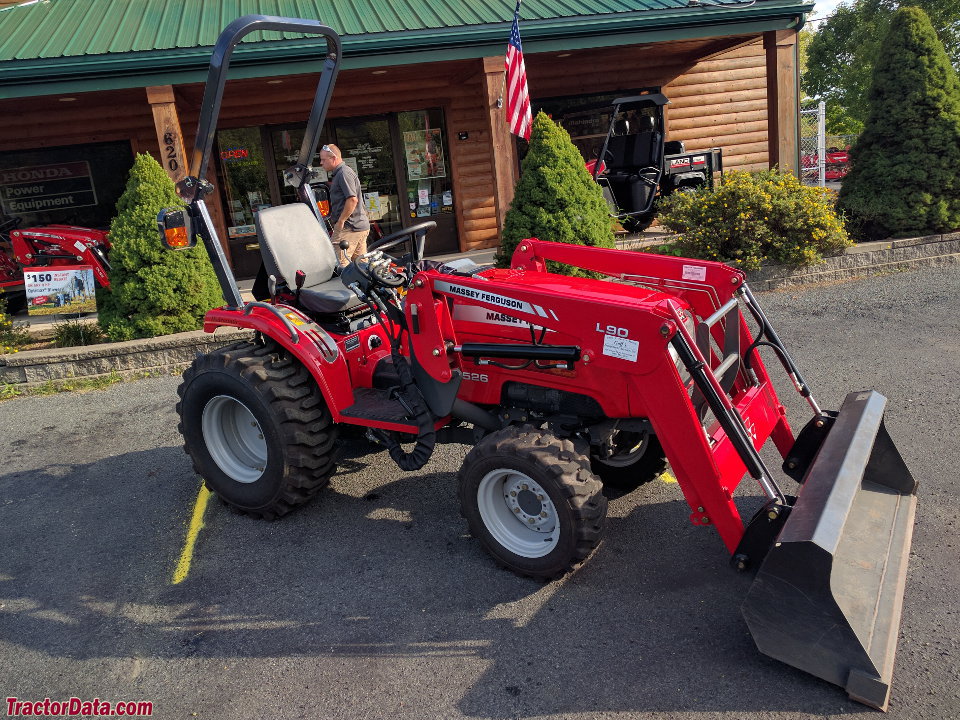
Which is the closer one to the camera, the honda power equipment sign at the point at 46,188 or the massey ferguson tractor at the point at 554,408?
the massey ferguson tractor at the point at 554,408

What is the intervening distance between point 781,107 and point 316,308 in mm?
8169

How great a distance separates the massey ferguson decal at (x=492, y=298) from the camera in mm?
Answer: 3543

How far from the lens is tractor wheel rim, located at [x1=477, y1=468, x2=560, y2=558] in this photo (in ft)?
11.4

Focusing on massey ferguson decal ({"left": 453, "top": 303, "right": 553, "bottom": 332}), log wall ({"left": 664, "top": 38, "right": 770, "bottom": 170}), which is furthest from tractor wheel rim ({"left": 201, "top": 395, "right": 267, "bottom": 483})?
log wall ({"left": 664, "top": 38, "right": 770, "bottom": 170})

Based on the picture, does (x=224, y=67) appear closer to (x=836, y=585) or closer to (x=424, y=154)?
(x=836, y=585)

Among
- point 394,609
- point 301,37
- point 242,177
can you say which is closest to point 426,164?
point 242,177

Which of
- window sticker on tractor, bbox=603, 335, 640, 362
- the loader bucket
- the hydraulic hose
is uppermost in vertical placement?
window sticker on tractor, bbox=603, 335, 640, 362

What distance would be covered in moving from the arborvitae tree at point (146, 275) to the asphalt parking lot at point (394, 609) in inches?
112

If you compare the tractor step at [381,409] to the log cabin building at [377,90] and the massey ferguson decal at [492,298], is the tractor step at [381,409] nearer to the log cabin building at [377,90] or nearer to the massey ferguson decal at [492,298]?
the massey ferguson decal at [492,298]

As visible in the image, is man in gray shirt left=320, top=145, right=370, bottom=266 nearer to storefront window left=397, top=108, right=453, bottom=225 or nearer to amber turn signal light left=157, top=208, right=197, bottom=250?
amber turn signal light left=157, top=208, right=197, bottom=250

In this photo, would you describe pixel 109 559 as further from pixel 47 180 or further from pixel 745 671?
pixel 47 180

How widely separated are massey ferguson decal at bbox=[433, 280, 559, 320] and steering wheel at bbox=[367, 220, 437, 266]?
0.41 meters

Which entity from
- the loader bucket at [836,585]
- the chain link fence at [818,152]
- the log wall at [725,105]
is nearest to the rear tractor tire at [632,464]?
the loader bucket at [836,585]

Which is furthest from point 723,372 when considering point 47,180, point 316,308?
point 47,180
